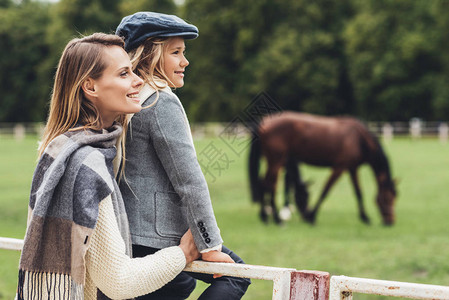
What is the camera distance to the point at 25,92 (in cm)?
4388

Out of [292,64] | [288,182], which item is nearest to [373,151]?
[288,182]

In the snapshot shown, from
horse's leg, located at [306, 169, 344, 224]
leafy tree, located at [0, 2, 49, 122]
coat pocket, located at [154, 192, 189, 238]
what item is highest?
coat pocket, located at [154, 192, 189, 238]

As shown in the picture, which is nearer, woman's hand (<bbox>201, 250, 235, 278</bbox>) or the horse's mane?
woman's hand (<bbox>201, 250, 235, 278</bbox>)

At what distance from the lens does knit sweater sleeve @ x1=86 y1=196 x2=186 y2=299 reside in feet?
5.24

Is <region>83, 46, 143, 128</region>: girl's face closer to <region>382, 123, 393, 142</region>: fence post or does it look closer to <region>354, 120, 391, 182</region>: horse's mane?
<region>354, 120, 391, 182</region>: horse's mane

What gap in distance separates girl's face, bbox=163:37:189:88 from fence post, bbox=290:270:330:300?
705mm

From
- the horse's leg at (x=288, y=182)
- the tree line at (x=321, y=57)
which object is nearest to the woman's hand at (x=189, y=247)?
the horse's leg at (x=288, y=182)

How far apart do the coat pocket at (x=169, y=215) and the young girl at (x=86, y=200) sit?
0.04 m

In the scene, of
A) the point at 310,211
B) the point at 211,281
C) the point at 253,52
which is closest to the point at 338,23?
the point at 253,52

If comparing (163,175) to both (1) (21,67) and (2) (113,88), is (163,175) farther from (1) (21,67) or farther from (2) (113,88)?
(1) (21,67)

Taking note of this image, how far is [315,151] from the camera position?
1055cm

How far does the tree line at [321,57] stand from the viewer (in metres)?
33.6

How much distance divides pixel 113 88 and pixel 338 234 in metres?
7.34

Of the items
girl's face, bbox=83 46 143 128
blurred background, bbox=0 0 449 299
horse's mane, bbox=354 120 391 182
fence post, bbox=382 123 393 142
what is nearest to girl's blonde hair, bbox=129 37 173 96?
girl's face, bbox=83 46 143 128
